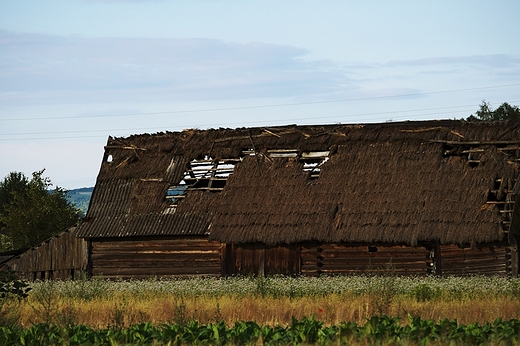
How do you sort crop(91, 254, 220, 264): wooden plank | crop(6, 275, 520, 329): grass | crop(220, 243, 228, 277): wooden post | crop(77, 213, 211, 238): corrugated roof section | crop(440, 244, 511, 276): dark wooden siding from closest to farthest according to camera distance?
crop(6, 275, 520, 329): grass → crop(440, 244, 511, 276): dark wooden siding → crop(220, 243, 228, 277): wooden post → crop(77, 213, 211, 238): corrugated roof section → crop(91, 254, 220, 264): wooden plank

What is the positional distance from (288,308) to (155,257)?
15.1 metres

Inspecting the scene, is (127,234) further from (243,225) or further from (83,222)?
(243,225)

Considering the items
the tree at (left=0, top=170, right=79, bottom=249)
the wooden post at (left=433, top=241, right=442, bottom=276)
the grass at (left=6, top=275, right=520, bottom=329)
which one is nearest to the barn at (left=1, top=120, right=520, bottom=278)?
the wooden post at (left=433, top=241, right=442, bottom=276)

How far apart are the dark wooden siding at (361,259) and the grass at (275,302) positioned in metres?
3.08

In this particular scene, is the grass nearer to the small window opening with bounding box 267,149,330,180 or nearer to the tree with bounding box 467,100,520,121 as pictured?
the small window opening with bounding box 267,149,330,180

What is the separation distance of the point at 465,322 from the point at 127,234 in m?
18.3

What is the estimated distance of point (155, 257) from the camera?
1369 inches

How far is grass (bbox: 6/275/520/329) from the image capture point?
19.0m

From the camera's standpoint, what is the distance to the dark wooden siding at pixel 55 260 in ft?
117

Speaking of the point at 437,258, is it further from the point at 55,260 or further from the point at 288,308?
the point at 55,260

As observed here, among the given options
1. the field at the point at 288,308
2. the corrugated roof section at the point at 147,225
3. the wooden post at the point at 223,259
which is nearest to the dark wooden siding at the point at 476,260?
the field at the point at 288,308

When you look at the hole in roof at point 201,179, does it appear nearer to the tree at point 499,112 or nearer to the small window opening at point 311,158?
the small window opening at point 311,158

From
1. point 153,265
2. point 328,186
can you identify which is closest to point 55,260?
point 153,265

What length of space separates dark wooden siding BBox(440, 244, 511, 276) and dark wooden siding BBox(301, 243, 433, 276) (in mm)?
559
